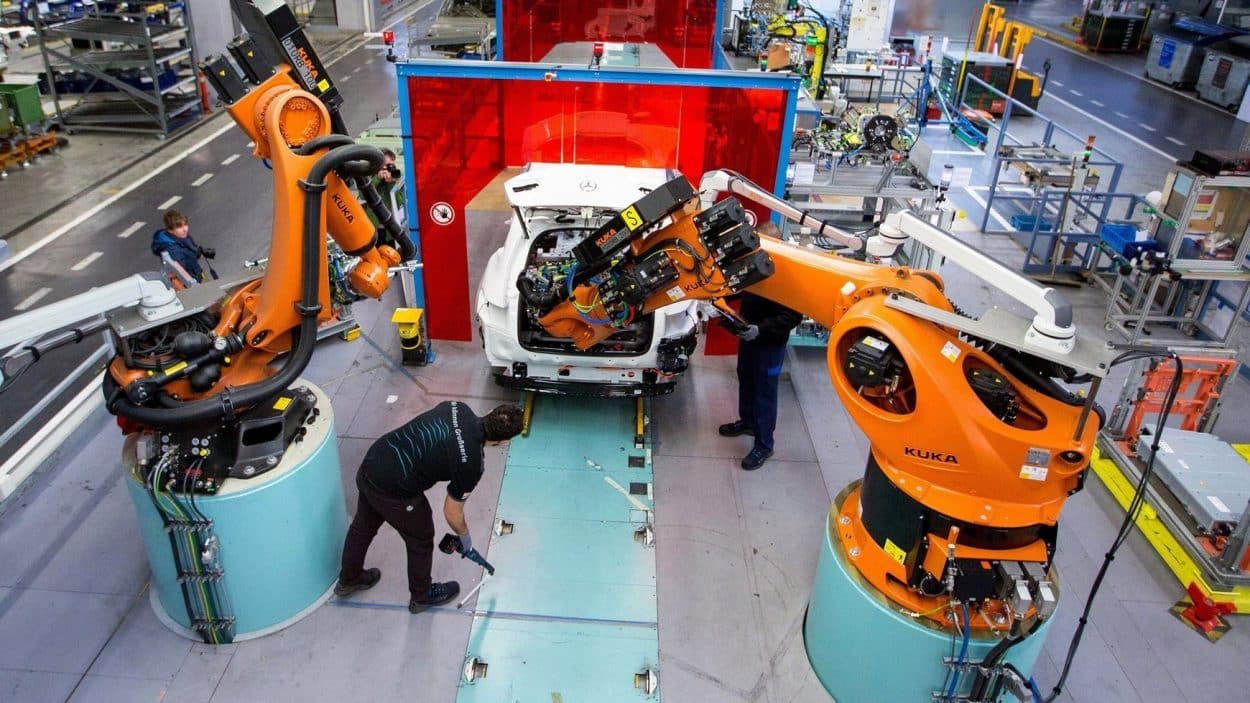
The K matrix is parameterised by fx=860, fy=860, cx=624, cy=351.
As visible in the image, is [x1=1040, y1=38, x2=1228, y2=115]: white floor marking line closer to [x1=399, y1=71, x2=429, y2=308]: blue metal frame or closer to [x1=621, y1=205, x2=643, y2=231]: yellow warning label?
[x1=399, y1=71, x2=429, y2=308]: blue metal frame

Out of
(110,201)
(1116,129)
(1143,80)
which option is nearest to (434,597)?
(110,201)

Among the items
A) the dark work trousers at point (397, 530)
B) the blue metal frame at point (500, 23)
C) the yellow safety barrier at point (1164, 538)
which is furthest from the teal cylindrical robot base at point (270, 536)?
the blue metal frame at point (500, 23)

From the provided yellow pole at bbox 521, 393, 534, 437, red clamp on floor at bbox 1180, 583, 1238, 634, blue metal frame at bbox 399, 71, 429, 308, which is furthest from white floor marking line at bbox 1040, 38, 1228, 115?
blue metal frame at bbox 399, 71, 429, 308

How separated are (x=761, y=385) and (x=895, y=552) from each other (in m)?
2.25

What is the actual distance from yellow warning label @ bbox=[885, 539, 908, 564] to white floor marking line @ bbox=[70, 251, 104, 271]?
29.9 feet

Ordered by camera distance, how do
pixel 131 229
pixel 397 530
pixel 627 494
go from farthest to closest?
pixel 131 229, pixel 627 494, pixel 397 530

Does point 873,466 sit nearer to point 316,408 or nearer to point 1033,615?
point 1033,615

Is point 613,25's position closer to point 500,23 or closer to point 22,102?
point 500,23

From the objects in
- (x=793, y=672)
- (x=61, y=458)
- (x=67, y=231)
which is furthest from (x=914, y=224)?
(x=67, y=231)

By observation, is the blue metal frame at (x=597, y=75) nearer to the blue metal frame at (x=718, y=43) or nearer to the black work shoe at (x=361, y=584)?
the black work shoe at (x=361, y=584)

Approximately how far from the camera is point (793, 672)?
4.92 metres

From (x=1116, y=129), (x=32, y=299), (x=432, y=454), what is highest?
(x=432, y=454)

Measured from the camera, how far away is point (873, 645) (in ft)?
14.2

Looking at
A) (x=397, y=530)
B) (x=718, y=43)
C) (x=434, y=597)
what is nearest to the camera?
(x=397, y=530)
